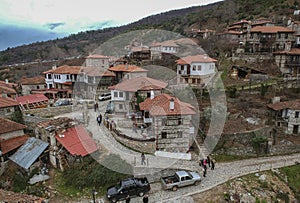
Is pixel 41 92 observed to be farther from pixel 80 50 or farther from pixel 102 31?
pixel 102 31

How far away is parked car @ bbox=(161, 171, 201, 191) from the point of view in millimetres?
16594

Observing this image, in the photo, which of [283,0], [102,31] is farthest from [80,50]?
[283,0]

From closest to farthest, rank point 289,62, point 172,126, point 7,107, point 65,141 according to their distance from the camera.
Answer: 1. point 172,126
2. point 65,141
3. point 7,107
4. point 289,62

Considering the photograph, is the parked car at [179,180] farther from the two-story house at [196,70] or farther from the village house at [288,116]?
the two-story house at [196,70]

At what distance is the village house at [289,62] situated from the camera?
34688mm

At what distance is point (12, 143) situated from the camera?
22516mm

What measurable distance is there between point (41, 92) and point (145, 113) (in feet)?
77.0

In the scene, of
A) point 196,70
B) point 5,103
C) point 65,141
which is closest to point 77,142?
point 65,141

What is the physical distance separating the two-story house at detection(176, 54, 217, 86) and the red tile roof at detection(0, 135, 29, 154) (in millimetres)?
23067

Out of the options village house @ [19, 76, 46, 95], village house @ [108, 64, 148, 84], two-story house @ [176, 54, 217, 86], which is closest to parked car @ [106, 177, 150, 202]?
two-story house @ [176, 54, 217, 86]

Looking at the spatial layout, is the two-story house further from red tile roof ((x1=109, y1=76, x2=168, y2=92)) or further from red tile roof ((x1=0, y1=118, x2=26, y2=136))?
red tile roof ((x1=0, y1=118, x2=26, y2=136))

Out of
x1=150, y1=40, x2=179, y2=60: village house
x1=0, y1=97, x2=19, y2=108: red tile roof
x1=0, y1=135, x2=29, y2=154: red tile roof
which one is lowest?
x1=0, y1=135, x2=29, y2=154: red tile roof

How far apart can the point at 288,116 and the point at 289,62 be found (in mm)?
16005

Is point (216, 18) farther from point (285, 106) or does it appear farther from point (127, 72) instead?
point (285, 106)
